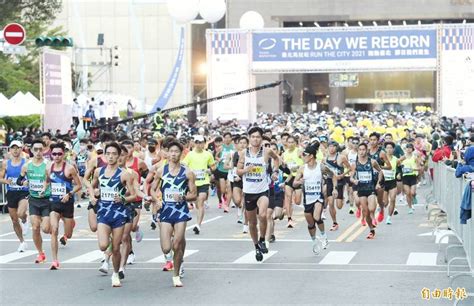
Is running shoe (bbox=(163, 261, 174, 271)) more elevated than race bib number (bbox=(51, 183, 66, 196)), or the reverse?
race bib number (bbox=(51, 183, 66, 196))

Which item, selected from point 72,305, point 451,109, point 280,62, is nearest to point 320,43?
point 280,62

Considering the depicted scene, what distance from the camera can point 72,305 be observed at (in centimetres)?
1236

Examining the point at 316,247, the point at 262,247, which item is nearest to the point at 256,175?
the point at 262,247

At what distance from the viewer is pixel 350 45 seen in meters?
43.9

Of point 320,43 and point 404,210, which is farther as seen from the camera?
point 320,43

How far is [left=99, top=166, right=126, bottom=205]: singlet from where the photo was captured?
13.9 metres

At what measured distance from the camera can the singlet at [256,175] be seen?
16.5 metres

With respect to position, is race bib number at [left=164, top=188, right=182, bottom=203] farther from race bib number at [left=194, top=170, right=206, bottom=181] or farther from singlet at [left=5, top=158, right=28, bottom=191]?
race bib number at [left=194, top=170, right=206, bottom=181]

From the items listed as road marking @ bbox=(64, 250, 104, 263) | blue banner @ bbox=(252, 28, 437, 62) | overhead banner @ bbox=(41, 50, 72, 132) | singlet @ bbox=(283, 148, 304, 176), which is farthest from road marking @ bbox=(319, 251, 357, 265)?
blue banner @ bbox=(252, 28, 437, 62)

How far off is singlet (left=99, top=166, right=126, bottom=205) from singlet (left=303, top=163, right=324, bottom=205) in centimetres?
440

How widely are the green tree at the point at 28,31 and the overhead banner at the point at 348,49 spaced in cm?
941

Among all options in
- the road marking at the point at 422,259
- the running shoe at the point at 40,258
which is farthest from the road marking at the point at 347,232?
the running shoe at the point at 40,258

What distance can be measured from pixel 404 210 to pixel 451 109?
16.8 meters

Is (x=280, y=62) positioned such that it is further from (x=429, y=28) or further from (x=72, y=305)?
(x=72, y=305)
